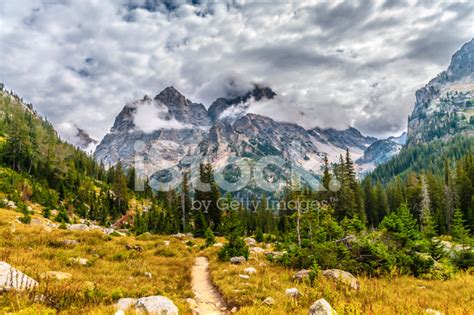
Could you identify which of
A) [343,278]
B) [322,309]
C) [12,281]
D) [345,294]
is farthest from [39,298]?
[343,278]

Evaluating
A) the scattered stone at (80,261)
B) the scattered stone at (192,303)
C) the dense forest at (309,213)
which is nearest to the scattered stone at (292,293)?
the scattered stone at (192,303)

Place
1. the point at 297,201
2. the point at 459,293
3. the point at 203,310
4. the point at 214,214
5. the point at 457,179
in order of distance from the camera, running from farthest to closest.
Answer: the point at 457,179 < the point at 214,214 < the point at 297,201 < the point at 459,293 < the point at 203,310

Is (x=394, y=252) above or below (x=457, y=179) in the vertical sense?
below

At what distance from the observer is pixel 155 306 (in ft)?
27.4

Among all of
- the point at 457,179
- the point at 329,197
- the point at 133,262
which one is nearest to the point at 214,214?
the point at 329,197

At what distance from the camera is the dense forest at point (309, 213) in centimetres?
1875

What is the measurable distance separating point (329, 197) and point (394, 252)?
119ft

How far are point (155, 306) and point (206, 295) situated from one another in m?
5.97

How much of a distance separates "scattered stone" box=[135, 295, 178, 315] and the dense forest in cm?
1028

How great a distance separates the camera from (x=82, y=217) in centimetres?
6219

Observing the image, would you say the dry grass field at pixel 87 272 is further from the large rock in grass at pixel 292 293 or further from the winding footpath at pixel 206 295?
the large rock in grass at pixel 292 293

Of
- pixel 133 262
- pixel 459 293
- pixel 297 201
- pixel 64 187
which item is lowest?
pixel 459 293

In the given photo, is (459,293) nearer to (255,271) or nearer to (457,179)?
(255,271)

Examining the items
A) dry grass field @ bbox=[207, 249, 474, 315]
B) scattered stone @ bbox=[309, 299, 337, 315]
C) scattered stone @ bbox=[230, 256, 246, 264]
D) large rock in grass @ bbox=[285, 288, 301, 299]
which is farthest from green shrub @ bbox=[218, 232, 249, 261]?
scattered stone @ bbox=[309, 299, 337, 315]
